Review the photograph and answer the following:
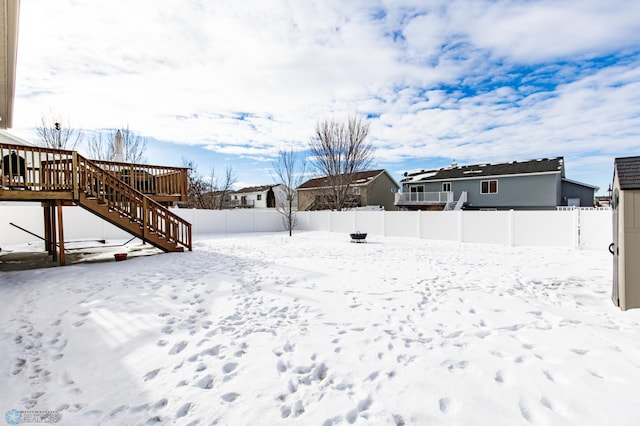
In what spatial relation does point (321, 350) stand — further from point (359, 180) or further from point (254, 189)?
point (254, 189)

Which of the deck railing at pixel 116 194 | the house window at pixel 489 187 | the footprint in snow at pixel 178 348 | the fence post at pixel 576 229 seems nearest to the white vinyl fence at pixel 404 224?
the fence post at pixel 576 229

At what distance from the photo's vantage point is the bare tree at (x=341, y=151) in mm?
21578

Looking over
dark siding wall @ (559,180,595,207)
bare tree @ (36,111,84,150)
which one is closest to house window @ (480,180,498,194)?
dark siding wall @ (559,180,595,207)

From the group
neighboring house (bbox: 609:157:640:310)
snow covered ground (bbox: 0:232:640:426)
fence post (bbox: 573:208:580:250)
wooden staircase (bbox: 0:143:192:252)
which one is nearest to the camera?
snow covered ground (bbox: 0:232:640:426)

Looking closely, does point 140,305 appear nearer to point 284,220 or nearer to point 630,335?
point 630,335

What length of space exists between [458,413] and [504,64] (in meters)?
13.4

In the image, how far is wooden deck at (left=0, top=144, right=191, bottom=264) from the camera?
7.58 metres

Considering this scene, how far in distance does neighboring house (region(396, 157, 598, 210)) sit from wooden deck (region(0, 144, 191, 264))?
59.0 feet

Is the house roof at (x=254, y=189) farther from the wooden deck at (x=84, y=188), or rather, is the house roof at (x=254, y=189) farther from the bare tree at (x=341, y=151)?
the wooden deck at (x=84, y=188)

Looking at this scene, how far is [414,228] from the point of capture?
47.9 feet

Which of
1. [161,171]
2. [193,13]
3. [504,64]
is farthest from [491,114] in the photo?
[161,171]

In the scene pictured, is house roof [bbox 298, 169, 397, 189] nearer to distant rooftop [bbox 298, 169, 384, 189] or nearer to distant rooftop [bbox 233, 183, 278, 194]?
distant rooftop [bbox 298, 169, 384, 189]

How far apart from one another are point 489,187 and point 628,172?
19178 millimetres

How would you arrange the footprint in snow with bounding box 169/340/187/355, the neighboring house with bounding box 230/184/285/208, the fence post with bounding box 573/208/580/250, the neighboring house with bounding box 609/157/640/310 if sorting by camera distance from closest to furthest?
1. the footprint in snow with bounding box 169/340/187/355
2. the neighboring house with bounding box 609/157/640/310
3. the fence post with bounding box 573/208/580/250
4. the neighboring house with bounding box 230/184/285/208
